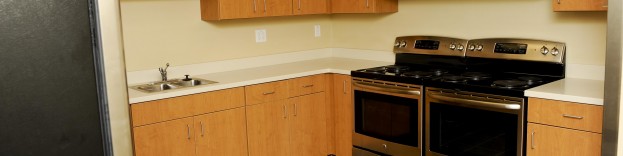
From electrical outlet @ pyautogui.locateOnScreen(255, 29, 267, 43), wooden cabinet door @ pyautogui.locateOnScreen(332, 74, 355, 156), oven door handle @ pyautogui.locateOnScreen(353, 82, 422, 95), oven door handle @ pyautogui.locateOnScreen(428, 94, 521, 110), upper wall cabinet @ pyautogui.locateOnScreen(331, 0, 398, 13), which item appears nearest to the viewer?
oven door handle @ pyautogui.locateOnScreen(428, 94, 521, 110)

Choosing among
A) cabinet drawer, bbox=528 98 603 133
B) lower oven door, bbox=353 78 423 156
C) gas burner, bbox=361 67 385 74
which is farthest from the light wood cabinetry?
gas burner, bbox=361 67 385 74

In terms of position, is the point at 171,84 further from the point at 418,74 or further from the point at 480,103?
the point at 480,103

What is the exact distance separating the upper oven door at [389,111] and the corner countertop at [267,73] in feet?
0.80

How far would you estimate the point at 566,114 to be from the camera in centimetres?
281

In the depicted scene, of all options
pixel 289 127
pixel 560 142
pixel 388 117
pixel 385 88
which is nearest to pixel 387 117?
pixel 388 117

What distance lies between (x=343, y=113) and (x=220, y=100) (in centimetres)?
100

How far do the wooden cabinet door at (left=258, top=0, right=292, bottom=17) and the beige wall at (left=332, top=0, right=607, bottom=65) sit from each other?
725mm

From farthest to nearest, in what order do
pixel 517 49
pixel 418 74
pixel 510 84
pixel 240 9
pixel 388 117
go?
1. pixel 240 9
2. pixel 388 117
3. pixel 418 74
4. pixel 517 49
5. pixel 510 84

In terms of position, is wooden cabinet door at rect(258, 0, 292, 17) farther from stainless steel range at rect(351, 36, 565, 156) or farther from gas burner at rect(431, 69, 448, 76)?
gas burner at rect(431, 69, 448, 76)

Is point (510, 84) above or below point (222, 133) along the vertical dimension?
above

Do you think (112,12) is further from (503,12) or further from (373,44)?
(373,44)

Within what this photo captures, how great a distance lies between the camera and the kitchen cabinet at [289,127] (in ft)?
12.2

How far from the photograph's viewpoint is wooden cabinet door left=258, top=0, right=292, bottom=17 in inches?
157

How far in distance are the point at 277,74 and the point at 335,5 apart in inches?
35.9
